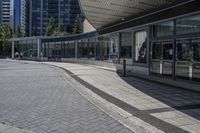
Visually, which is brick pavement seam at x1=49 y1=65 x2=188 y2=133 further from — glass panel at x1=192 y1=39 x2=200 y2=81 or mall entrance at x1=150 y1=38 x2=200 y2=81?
mall entrance at x1=150 y1=38 x2=200 y2=81

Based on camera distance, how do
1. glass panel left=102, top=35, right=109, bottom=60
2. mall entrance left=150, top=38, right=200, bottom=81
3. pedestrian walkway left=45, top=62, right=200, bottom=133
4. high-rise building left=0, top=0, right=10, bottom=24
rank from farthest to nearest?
1. high-rise building left=0, top=0, right=10, bottom=24
2. glass panel left=102, top=35, right=109, bottom=60
3. mall entrance left=150, top=38, right=200, bottom=81
4. pedestrian walkway left=45, top=62, right=200, bottom=133

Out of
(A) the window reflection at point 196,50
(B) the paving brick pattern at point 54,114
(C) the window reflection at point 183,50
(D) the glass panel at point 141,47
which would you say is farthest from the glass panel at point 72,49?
(B) the paving brick pattern at point 54,114

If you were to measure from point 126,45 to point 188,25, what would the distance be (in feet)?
36.0

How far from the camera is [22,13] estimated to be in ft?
358

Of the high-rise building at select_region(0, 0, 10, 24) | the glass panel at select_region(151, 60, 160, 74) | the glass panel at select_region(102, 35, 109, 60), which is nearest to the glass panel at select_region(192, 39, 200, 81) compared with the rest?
the glass panel at select_region(151, 60, 160, 74)

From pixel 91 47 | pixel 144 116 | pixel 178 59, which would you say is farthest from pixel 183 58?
pixel 91 47

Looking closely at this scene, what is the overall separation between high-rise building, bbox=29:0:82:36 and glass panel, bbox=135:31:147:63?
87.7m

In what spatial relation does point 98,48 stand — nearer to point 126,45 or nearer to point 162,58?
point 126,45

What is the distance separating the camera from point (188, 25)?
14.9m

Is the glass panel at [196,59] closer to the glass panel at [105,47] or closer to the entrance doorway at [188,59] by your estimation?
the entrance doorway at [188,59]

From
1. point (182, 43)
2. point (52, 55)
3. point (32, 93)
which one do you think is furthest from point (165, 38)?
point (52, 55)

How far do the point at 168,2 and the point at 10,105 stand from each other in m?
8.97

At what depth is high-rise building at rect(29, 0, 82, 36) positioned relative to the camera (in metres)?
110

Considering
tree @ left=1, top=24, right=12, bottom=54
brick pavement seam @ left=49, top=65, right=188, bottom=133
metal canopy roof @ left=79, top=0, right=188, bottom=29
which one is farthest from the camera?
tree @ left=1, top=24, right=12, bottom=54
